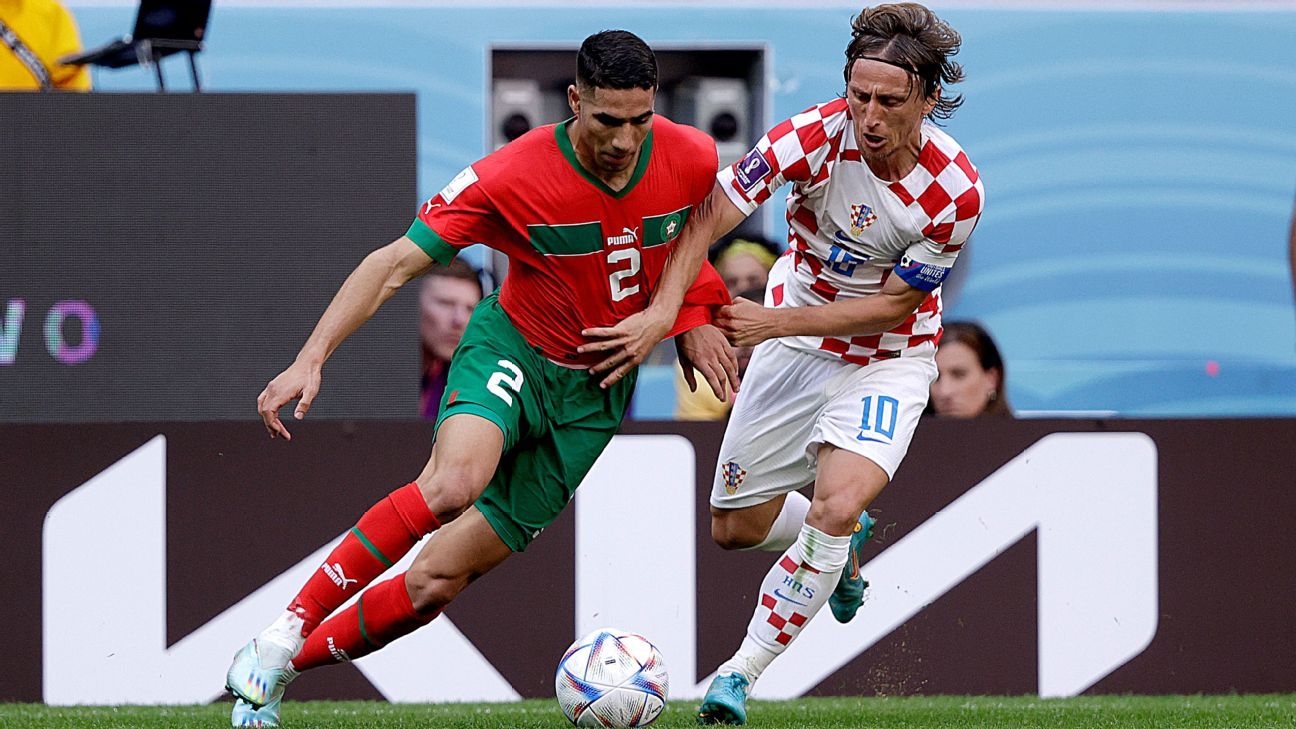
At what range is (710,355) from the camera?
5.15m

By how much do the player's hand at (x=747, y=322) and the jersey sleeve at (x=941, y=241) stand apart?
1.41 ft

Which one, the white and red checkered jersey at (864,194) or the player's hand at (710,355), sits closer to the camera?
the player's hand at (710,355)

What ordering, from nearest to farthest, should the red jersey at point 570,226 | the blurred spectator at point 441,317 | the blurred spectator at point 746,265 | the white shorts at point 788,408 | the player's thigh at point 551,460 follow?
the red jersey at point 570,226, the player's thigh at point 551,460, the white shorts at point 788,408, the blurred spectator at point 441,317, the blurred spectator at point 746,265

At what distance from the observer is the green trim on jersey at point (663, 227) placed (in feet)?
16.5

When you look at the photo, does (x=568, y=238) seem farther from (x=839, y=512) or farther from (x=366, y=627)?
(x=366, y=627)

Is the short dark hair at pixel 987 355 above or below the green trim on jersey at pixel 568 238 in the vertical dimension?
below

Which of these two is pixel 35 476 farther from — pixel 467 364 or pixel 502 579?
pixel 467 364

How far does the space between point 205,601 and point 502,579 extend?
113cm

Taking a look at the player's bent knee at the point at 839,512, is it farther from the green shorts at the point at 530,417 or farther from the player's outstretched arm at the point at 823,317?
the green shorts at the point at 530,417

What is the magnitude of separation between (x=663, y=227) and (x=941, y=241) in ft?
2.87

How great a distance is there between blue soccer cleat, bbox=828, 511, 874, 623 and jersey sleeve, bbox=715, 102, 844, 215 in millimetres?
1243

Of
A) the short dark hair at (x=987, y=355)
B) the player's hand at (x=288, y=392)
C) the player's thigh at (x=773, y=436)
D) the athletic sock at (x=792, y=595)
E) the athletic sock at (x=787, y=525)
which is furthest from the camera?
the short dark hair at (x=987, y=355)

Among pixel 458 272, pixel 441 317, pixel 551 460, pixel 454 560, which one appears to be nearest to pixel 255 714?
pixel 454 560

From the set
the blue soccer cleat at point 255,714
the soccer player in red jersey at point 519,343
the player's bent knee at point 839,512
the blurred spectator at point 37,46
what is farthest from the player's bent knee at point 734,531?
the blurred spectator at point 37,46
